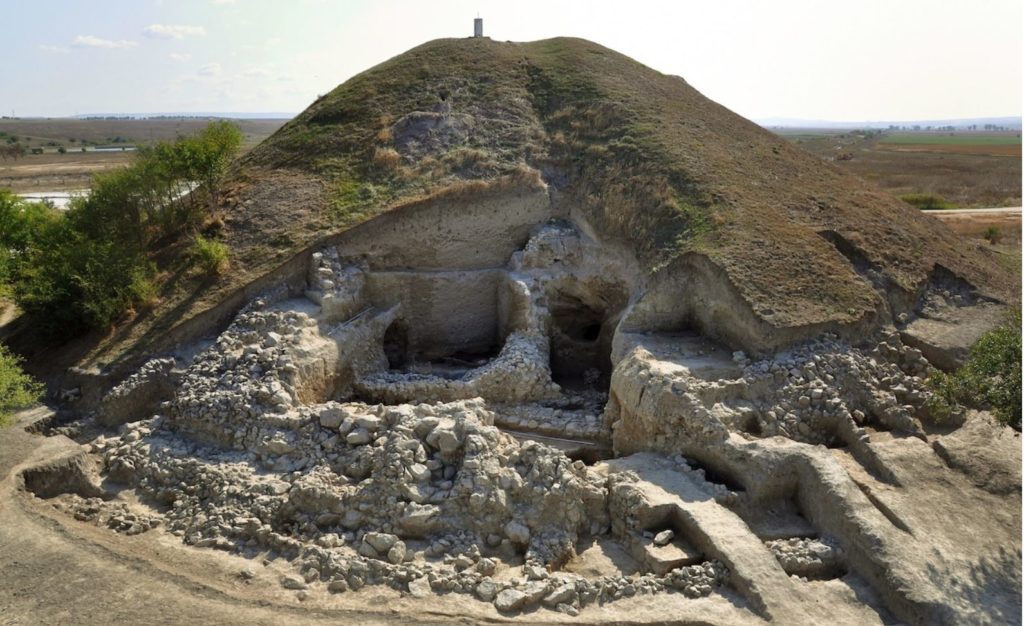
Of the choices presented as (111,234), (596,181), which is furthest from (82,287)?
(596,181)

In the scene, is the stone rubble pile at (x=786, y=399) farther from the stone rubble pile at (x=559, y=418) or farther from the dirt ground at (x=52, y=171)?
the dirt ground at (x=52, y=171)

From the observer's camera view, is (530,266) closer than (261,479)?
No

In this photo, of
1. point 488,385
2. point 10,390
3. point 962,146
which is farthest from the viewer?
point 962,146

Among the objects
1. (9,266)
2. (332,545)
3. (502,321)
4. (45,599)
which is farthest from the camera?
(502,321)

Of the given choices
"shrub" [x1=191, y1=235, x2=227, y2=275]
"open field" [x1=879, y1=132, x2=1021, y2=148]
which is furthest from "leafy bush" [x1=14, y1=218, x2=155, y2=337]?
"open field" [x1=879, y1=132, x2=1021, y2=148]

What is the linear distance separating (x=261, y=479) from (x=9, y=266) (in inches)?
404

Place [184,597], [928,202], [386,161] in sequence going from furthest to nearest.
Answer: [928,202]
[386,161]
[184,597]

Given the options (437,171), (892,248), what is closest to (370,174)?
(437,171)

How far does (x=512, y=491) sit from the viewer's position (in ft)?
35.4

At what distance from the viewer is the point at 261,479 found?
1153 centimetres

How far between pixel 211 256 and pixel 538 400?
27.1 feet

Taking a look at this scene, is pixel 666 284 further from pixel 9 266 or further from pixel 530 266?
pixel 9 266

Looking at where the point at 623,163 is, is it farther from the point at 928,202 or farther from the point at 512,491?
the point at 928,202

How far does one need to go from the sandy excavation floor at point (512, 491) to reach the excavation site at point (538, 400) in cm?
5
